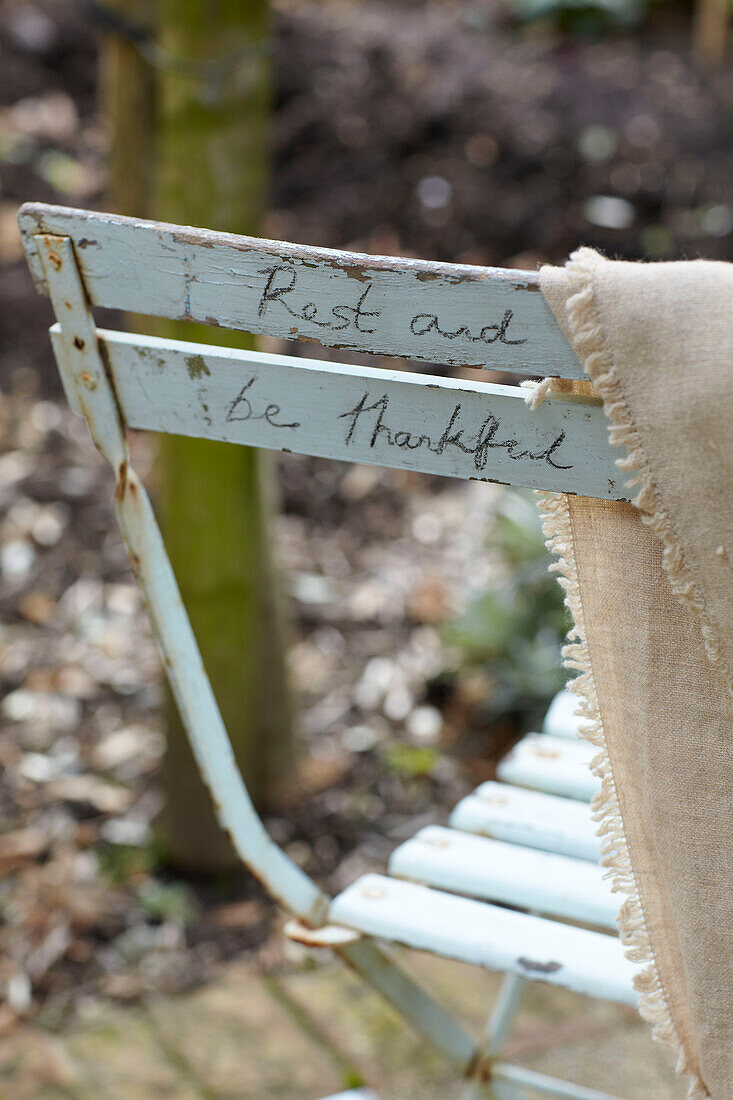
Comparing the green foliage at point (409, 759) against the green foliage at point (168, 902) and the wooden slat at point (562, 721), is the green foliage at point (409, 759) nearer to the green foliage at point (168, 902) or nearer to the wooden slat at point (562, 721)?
the green foliage at point (168, 902)

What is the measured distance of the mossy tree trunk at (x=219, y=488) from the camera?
1.83 meters

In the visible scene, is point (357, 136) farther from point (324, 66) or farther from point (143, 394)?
point (143, 394)

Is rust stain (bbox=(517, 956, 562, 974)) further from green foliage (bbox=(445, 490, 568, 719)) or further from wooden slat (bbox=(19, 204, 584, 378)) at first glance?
green foliage (bbox=(445, 490, 568, 719))

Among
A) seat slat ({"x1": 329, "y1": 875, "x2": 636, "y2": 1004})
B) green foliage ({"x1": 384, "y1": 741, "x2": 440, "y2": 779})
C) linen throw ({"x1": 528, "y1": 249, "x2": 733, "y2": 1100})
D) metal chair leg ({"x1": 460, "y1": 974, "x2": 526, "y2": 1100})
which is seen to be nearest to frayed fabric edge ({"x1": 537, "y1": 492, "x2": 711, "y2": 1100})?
linen throw ({"x1": 528, "y1": 249, "x2": 733, "y2": 1100})

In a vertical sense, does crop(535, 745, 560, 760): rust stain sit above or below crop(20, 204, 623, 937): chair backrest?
below

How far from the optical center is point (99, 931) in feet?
6.75

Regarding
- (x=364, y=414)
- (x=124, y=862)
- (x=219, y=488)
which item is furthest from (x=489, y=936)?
(x=124, y=862)

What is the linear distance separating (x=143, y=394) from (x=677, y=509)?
0.45 meters

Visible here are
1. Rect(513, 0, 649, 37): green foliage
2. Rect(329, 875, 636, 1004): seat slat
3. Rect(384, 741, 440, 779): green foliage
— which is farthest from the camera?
Rect(513, 0, 649, 37): green foliage

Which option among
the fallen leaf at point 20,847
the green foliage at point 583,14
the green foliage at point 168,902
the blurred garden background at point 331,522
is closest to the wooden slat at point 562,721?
the blurred garden background at point 331,522

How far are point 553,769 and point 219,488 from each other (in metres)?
0.86

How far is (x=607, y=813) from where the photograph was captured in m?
0.94

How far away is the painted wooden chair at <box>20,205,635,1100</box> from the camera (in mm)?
796

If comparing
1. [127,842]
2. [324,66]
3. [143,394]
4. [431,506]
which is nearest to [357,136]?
[324,66]
